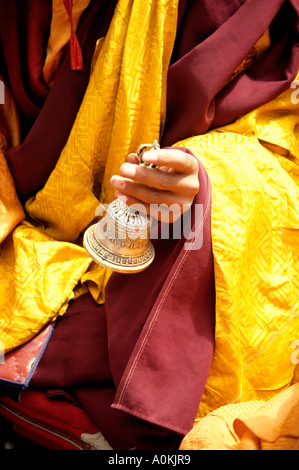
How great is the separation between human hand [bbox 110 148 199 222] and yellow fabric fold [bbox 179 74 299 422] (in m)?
0.13

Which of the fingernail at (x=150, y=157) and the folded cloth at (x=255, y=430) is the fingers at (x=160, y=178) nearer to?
the fingernail at (x=150, y=157)

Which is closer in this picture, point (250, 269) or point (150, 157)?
point (150, 157)

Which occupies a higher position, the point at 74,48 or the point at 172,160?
the point at 74,48

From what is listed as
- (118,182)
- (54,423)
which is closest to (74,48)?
(118,182)

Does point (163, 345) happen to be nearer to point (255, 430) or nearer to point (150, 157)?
point (255, 430)

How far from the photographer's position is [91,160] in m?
1.39

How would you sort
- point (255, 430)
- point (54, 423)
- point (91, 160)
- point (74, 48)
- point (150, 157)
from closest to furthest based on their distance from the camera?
point (255, 430) → point (150, 157) → point (54, 423) → point (74, 48) → point (91, 160)

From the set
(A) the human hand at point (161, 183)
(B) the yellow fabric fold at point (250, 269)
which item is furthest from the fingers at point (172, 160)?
(B) the yellow fabric fold at point (250, 269)

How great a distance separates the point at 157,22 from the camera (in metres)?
1.26

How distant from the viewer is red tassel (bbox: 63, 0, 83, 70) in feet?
4.04

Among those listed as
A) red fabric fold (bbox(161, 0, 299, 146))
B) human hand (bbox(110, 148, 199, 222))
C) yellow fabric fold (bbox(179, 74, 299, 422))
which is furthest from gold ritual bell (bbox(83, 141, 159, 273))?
red fabric fold (bbox(161, 0, 299, 146))

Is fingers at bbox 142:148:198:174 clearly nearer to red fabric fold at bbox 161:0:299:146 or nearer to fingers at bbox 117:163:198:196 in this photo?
fingers at bbox 117:163:198:196

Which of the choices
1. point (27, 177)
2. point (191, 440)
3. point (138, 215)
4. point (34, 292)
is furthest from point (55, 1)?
point (191, 440)

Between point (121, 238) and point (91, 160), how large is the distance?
552mm
